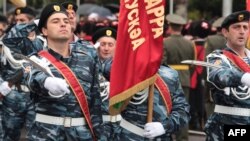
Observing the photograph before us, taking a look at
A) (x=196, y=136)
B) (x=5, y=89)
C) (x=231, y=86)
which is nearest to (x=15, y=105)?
(x=5, y=89)

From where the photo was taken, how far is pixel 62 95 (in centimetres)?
679

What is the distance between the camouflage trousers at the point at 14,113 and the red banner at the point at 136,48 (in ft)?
10.2

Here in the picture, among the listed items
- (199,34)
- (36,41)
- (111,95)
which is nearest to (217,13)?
(199,34)

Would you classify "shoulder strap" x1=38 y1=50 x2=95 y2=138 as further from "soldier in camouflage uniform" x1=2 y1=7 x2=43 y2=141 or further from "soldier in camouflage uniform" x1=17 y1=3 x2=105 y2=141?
"soldier in camouflage uniform" x1=2 y1=7 x2=43 y2=141

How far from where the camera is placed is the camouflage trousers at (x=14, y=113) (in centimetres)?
1011

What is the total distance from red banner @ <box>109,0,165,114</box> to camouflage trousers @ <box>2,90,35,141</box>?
312 centimetres

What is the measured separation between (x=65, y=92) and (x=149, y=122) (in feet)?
2.68

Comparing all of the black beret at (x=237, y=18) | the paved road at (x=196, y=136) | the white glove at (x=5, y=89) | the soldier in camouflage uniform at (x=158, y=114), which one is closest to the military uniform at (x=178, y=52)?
the paved road at (x=196, y=136)

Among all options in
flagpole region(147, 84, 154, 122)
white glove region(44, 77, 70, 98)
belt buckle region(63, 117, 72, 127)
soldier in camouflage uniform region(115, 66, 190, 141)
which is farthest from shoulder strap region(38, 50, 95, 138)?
flagpole region(147, 84, 154, 122)

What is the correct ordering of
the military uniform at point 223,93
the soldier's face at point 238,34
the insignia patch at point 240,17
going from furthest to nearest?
the insignia patch at point 240,17, the soldier's face at point 238,34, the military uniform at point 223,93

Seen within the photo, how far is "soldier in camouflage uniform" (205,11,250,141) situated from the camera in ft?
25.2

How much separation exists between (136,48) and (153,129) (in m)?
0.70

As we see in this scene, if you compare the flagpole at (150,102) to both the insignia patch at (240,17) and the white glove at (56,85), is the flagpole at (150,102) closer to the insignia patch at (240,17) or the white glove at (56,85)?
the white glove at (56,85)

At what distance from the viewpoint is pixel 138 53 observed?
279 inches
